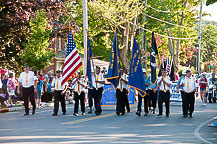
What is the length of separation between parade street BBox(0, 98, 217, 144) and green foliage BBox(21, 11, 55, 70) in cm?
1180

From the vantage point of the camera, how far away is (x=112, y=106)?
78.9ft

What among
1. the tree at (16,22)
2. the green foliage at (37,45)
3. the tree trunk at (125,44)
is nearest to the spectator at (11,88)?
the tree at (16,22)

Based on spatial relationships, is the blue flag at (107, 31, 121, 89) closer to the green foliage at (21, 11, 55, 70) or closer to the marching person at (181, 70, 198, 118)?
the marching person at (181, 70, 198, 118)

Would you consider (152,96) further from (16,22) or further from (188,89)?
(16,22)

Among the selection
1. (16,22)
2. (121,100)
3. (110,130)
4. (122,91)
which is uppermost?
(16,22)

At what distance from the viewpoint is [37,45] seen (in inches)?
1183

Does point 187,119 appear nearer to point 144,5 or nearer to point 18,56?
point 18,56

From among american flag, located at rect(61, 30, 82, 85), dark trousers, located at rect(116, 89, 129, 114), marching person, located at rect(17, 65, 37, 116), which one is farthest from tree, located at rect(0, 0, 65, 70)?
dark trousers, located at rect(116, 89, 129, 114)

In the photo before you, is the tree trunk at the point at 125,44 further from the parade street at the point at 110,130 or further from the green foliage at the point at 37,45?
the parade street at the point at 110,130

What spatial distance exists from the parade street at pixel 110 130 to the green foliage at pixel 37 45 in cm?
1180

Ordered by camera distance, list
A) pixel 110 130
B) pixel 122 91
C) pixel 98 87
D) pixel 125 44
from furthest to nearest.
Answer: pixel 125 44
pixel 98 87
pixel 122 91
pixel 110 130

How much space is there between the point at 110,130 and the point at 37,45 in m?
16.7

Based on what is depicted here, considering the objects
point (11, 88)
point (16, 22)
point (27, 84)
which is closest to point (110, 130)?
point (27, 84)

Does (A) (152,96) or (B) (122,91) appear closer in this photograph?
(B) (122,91)
